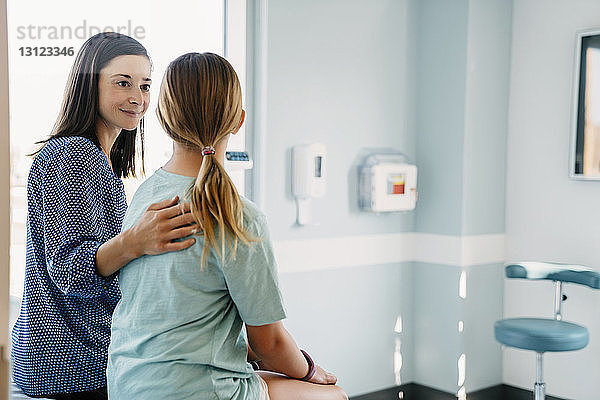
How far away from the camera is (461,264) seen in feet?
11.6

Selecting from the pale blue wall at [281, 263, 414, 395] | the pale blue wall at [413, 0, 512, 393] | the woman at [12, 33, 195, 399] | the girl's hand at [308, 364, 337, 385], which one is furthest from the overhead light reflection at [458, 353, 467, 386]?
the woman at [12, 33, 195, 399]

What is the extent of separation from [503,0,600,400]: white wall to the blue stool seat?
1.26ft

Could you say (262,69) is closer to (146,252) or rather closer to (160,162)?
(160,162)

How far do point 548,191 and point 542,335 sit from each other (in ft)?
2.90

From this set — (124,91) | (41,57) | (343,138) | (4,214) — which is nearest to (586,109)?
(343,138)

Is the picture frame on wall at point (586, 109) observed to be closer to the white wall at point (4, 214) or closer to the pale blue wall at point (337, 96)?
the pale blue wall at point (337, 96)

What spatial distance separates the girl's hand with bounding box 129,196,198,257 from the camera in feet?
4.48

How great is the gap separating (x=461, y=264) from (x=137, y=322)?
2.42 meters

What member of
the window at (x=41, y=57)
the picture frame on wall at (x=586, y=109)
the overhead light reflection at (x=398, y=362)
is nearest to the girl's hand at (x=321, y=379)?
the window at (x=41, y=57)

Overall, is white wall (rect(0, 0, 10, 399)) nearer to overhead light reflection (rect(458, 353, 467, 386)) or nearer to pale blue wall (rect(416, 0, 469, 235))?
pale blue wall (rect(416, 0, 469, 235))

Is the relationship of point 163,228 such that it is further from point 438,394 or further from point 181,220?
point 438,394

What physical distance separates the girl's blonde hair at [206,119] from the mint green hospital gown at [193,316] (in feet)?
0.15

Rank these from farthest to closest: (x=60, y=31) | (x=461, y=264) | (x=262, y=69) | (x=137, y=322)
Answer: (x=461, y=264)
(x=262, y=69)
(x=60, y=31)
(x=137, y=322)

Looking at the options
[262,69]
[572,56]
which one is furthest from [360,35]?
[572,56]
